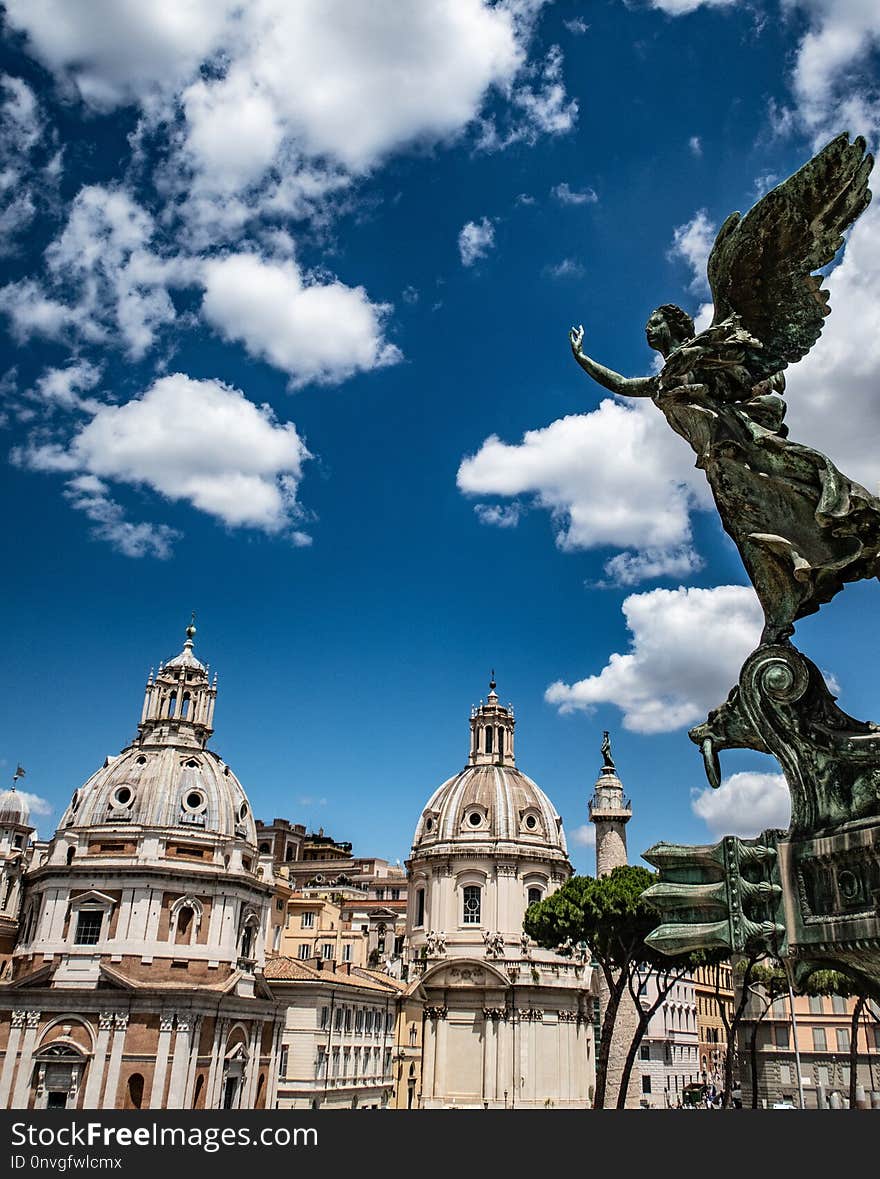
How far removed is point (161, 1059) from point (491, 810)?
113 ft

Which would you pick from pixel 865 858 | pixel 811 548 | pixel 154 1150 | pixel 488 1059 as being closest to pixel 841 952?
pixel 865 858

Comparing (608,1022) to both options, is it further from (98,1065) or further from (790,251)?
(790,251)

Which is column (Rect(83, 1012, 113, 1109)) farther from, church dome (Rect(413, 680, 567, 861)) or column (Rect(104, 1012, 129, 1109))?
church dome (Rect(413, 680, 567, 861))

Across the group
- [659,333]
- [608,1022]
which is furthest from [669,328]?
[608,1022]

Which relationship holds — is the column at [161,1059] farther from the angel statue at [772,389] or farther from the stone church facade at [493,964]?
the angel statue at [772,389]

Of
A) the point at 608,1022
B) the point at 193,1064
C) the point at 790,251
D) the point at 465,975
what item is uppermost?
the point at 790,251

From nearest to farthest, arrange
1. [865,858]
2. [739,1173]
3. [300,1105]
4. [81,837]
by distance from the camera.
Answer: [865,858] < [739,1173] < [300,1105] < [81,837]

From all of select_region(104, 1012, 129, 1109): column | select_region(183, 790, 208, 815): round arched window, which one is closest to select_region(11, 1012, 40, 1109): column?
select_region(104, 1012, 129, 1109): column

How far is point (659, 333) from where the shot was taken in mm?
10828

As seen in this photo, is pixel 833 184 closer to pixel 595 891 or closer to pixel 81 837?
pixel 595 891

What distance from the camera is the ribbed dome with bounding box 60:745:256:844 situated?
6019 cm

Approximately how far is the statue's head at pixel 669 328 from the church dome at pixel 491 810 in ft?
226

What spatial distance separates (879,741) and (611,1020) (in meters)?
39.6

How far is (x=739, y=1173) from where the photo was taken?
29.2 ft
